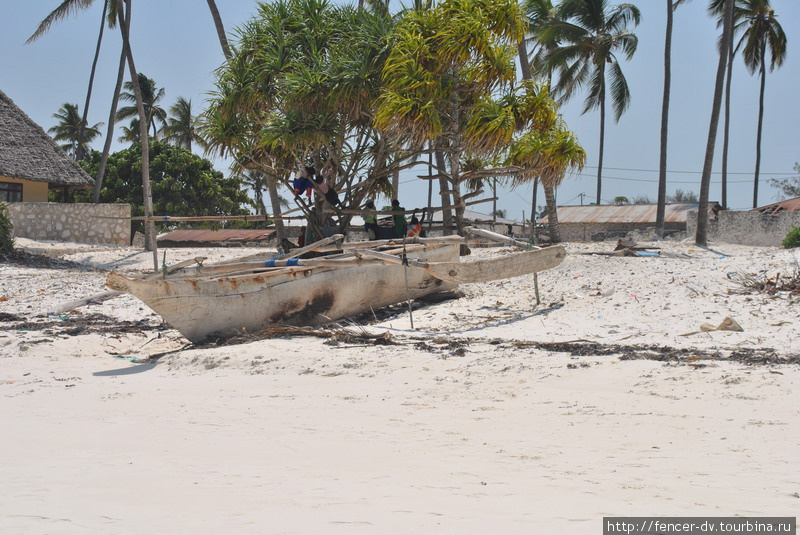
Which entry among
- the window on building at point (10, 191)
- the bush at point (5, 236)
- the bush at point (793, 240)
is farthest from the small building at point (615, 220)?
the bush at point (5, 236)

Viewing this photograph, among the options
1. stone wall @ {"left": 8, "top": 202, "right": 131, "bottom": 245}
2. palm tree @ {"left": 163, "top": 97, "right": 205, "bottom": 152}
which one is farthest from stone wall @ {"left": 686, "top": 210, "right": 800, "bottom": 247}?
palm tree @ {"left": 163, "top": 97, "right": 205, "bottom": 152}

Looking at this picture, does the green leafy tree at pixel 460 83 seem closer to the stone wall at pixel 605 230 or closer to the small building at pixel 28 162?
the small building at pixel 28 162

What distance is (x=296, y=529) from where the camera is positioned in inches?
100

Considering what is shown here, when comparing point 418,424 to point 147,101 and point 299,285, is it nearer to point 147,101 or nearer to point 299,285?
point 299,285

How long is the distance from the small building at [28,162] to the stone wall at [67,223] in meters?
3.08

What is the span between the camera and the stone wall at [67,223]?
713 inches

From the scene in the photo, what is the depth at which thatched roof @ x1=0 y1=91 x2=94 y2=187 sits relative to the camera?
827 inches

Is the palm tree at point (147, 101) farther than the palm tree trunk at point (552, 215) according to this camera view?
Yes

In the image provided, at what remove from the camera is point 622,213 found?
101 ft

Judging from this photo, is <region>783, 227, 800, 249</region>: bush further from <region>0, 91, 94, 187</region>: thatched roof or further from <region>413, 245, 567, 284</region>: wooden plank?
<region>0, 91, 94, 187</region>: thatched roof

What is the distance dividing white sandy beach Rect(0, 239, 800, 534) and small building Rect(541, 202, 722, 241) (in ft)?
69.8

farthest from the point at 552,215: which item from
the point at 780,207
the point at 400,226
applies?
the point at 780,207

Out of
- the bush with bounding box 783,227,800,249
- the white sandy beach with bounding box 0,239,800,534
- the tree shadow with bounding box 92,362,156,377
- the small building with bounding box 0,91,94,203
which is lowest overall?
the tree shadow with bounding box 92,362,156,377

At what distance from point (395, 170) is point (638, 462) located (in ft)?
32.1
